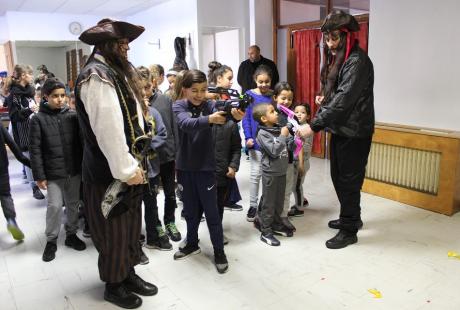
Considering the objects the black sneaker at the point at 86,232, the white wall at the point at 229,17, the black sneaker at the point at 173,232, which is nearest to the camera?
the black sneaker at the point at 173,232

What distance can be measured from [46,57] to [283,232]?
852cm

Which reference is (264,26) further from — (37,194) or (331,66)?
(37,194)

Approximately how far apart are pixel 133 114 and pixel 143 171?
0.29m

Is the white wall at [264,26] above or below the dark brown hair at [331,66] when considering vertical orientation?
above

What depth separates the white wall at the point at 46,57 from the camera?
898 centimetres

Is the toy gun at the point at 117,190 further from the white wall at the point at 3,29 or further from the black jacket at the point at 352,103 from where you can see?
the white wall at the point at 3,29

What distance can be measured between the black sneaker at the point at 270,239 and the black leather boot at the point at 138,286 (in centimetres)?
92

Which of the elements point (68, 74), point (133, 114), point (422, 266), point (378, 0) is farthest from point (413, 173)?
point (68, 74)

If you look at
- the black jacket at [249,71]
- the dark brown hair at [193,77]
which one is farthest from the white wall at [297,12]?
the dark brown hair at [193,77]

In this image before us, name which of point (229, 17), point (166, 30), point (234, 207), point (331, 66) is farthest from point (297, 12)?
point (234, 207)

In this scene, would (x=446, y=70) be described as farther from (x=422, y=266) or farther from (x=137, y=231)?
(x=137, y=231)

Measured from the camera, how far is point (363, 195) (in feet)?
12.8

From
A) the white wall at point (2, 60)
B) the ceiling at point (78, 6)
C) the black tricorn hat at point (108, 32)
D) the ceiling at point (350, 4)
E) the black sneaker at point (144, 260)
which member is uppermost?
the ceiling at point (78, 6)

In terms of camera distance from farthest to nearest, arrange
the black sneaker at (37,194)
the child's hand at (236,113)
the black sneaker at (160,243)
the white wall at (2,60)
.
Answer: the white wall at (2,60) → the black sneaker at (37,194) → the black sneaker at (160,243) → the child's hand at (236,113)
